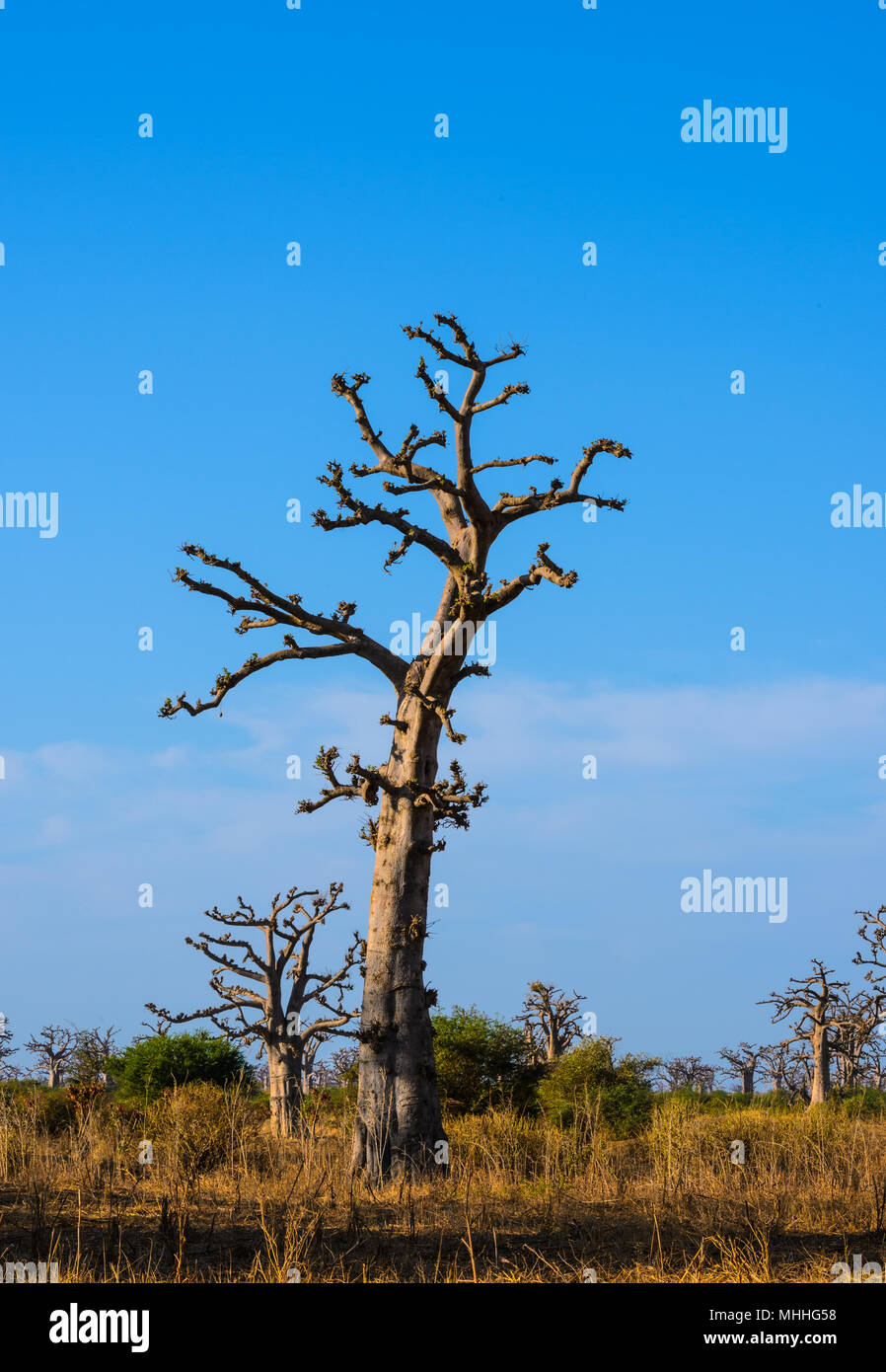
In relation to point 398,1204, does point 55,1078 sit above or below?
below

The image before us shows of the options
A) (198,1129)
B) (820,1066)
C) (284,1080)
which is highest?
(198,1129)

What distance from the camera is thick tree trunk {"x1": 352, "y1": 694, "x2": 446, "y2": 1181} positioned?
12.1 meters

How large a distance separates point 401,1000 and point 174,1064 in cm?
1335

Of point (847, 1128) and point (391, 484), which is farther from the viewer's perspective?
point (847, 1128)

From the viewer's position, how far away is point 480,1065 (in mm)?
18797

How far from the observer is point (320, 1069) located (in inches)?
2638

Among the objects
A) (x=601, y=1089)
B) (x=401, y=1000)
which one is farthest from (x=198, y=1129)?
(x=601, y=1089)

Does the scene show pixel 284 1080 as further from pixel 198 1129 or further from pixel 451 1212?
pixel 451 1212

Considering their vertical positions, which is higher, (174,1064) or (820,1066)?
(174,1064)

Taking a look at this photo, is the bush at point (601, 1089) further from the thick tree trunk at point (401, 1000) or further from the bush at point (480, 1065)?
the thick tree trunk at point (401, 1000)

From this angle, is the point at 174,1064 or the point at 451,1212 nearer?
the point at 451,1212
